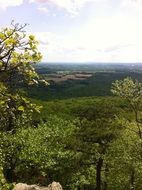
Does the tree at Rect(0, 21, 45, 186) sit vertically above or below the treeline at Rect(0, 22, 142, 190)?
above

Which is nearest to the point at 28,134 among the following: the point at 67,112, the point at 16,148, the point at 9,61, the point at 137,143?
the point at 16,148

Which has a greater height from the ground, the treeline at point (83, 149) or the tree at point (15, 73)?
the tree at point (15, 73)

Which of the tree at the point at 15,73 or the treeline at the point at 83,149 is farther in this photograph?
the treeline at the point at 83,149

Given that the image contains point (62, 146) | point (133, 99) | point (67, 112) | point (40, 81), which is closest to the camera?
point (40, 81)

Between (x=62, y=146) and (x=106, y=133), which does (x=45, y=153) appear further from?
(x=106, y=133)

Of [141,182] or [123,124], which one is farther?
[141,182]

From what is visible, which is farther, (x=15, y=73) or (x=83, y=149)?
(x=83, y=149)

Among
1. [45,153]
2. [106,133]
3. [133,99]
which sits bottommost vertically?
[45,153]

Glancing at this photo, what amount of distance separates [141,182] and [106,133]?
10.2 metres

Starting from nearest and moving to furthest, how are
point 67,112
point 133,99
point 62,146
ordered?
point 133,99, point 62,146, point 67,112

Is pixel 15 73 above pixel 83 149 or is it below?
above

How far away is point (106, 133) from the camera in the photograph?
53.2m

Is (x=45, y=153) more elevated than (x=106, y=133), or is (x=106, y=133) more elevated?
(x=106, y=133)

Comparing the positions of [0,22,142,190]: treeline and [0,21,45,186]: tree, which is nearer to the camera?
[0,21,45,186]: tree
